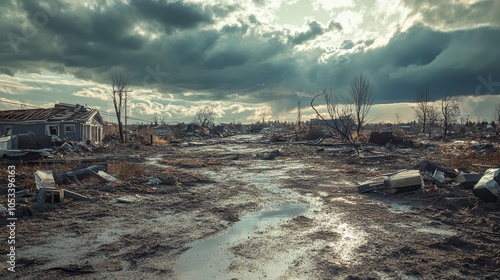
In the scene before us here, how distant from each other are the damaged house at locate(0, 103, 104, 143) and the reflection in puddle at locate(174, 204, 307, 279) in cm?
2679

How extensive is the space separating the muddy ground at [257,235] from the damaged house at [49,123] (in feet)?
69.8

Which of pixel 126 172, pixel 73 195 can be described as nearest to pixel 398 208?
pixel 73 195

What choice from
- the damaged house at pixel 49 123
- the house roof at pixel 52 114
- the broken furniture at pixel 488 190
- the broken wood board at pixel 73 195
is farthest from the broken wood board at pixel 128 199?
the house roof at pixel 52 114

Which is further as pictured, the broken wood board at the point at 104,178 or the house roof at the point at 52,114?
the house roof at the point at 52,114

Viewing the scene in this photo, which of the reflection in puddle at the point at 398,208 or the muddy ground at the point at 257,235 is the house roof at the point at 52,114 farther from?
the reflection in puddle at the point at 398,208

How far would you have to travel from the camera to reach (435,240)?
4820 millimetres

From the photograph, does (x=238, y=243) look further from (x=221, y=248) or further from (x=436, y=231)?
(x=436, y=231)

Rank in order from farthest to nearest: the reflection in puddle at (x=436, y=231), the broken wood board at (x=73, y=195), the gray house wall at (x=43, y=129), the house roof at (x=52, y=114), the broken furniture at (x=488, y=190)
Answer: the house roof at (x=52, y=114) → the gray house wall at (x=43, y=129) → the broken wood board at (x=73, y=195) → the broken furniture at (x=488, y=190) → the reflection in puddle at (x=436, y=231)

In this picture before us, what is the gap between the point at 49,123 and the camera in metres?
28.2

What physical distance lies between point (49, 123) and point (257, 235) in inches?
1158

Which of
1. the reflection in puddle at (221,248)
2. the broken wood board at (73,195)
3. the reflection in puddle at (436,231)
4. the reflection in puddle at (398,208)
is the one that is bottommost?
the reflection in puddle at (221,248)

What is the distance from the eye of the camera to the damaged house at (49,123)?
27969 mm

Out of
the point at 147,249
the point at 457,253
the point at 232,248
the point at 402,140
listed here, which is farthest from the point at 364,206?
the point at 402,140

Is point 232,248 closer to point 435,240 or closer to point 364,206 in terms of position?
point 435,240
